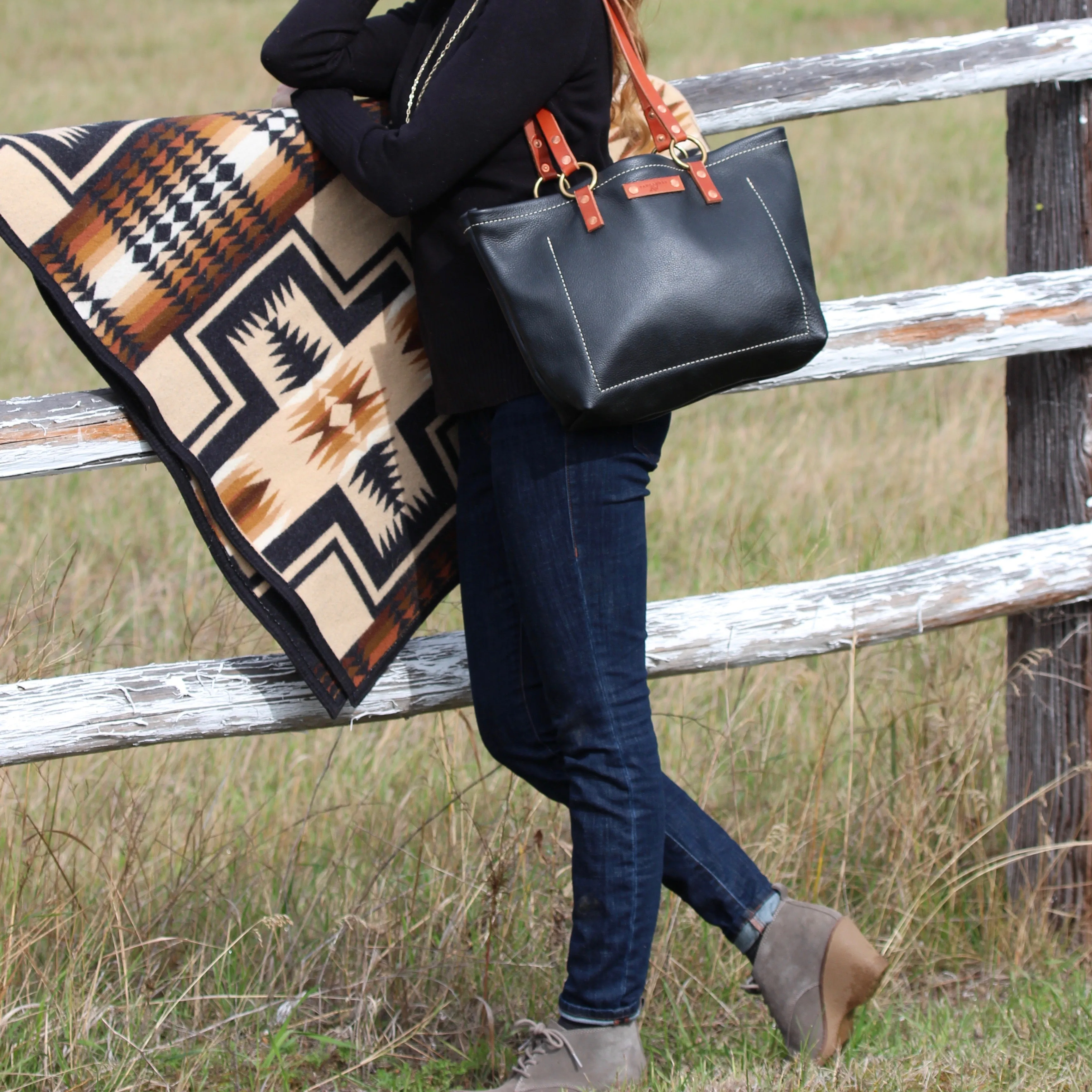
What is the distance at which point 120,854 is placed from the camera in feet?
9.94

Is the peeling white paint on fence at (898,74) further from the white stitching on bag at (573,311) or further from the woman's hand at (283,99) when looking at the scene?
the white stitching on bag at (573,311)

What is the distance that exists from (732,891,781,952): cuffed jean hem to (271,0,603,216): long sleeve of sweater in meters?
1.30

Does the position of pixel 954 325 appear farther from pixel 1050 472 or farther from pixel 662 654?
pixel 662 654

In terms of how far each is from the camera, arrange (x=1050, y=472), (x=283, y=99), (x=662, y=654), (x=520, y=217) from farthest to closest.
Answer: (x=1050, y=472), (x=662, y=654), (x=283, y=99), (x=520, y=217)

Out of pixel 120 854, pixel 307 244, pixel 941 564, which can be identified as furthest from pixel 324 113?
pixel 120 854

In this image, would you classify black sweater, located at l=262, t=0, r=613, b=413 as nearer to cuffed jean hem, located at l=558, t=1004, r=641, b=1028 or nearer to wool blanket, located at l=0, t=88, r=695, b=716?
wool blanket, located at l=0, t=88, r=695, b=716

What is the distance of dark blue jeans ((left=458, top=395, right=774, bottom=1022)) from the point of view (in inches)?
77.1

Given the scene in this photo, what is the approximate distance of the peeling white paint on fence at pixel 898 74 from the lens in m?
2.62

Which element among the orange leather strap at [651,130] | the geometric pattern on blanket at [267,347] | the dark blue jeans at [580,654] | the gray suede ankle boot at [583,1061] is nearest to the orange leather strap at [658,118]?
the orange leather strap at [651,130]

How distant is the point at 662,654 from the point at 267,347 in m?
0.94

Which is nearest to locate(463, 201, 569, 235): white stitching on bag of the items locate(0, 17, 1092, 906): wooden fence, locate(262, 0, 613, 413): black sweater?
locate(262, 0, 613, 413): black sweater

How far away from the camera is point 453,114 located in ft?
5.99

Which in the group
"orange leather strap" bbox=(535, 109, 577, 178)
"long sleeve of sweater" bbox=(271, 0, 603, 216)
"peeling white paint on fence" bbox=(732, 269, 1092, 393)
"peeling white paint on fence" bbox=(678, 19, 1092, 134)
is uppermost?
"long sleeve of sweater" bbox=(271, 0, 603, 216)

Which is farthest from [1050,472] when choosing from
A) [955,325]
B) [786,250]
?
[786,250]
